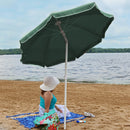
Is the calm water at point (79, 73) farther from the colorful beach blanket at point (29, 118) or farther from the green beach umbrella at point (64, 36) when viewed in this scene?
the green beach umbrella at point (64, 36)

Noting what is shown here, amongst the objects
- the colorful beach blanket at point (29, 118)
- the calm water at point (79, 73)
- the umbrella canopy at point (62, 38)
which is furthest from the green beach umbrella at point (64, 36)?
the calm water at point (79, 73)

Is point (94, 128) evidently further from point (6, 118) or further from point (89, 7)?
point (89, 7)

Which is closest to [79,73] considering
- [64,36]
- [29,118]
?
[29,118]

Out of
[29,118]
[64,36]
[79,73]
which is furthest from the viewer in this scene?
[79,73]

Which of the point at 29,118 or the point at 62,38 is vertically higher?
the point at 62,38

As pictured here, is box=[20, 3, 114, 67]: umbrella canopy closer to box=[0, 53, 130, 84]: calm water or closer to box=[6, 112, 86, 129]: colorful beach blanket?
box=[6, 112, 86, 129]: colorful beach blanket

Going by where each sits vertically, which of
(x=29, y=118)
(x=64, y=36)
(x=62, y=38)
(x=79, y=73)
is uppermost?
(x=64, y=36)

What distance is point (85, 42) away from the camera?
5438 mm

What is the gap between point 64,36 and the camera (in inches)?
174

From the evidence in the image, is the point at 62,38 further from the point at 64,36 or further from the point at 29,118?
the point at 29,118

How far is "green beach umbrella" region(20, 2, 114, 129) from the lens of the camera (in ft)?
11.9

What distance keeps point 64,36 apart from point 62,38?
2.33 feet

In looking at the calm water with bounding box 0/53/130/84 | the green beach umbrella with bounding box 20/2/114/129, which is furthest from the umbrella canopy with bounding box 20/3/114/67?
the calm water with bounding box 0/53/130/84

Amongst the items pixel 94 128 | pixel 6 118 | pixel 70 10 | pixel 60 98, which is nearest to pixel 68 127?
pixel 94 128
